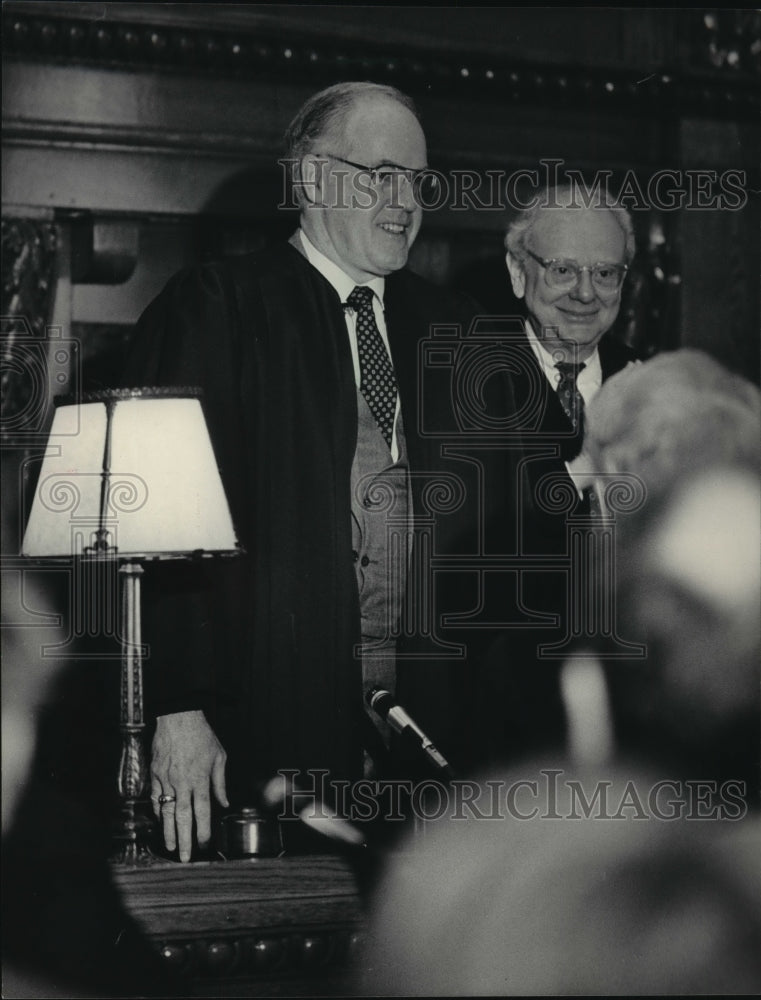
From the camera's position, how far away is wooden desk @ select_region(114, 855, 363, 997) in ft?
6.72

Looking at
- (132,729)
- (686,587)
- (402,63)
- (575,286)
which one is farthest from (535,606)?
(402,63)

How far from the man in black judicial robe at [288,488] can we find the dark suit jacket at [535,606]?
61 millimetres

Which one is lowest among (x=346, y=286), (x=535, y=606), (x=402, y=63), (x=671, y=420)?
(x=535, y=606)

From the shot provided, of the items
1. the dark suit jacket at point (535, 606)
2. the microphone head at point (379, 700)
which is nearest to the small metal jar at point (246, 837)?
the microphone head at point (379, 700)

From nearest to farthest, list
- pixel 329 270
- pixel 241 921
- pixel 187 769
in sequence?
1. pixel 241 921
2. pixel 187 769
3. pixel 329 270

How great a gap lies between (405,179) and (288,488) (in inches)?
20.8

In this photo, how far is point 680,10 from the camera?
2449 millimetres

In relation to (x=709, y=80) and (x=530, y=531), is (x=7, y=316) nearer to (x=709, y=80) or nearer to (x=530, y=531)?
(x=530, y=531)

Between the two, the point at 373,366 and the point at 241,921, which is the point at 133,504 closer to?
the point at 373,366

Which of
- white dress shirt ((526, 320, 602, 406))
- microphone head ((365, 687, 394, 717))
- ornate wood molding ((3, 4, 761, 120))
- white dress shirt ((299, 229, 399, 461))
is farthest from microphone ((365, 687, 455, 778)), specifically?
ornate wood molding ((3, 4, 761, 120))

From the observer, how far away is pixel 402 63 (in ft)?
7.62

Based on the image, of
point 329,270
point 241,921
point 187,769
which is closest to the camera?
point 241,921

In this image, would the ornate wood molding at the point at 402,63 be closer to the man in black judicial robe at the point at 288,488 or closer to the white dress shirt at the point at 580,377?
the man in black judicial robe at the point at 288,488

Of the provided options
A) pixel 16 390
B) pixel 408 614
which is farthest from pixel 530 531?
pixel 16 390
